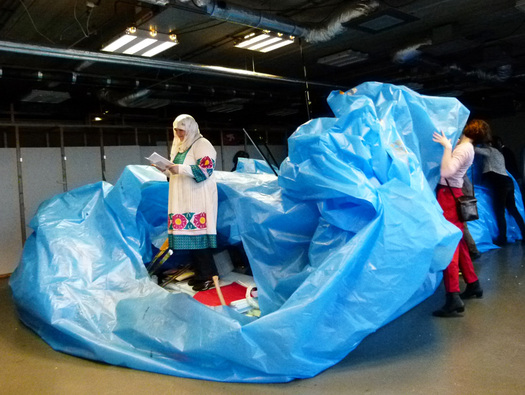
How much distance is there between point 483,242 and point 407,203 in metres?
2.71

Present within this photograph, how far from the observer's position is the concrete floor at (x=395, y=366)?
1.95m

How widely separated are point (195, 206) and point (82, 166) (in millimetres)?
3513

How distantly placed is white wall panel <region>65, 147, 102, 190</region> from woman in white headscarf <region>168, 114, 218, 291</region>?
3.30 m

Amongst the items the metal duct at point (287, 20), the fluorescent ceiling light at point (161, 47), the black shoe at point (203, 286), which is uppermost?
the metal duct at point (287, 20)

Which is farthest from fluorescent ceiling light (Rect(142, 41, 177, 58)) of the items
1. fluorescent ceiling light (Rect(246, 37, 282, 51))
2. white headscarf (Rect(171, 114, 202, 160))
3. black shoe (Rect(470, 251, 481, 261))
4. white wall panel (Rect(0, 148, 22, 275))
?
black shoe (Rect(470, 251, 481, 261))

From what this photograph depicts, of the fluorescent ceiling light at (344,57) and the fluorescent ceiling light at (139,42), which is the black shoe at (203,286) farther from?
the fluorescent ceiling light at (344,57)

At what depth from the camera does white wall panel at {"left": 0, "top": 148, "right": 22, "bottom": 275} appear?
17.0 feet

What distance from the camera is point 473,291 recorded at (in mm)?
3006

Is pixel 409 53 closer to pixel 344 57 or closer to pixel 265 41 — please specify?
pixel 344 57

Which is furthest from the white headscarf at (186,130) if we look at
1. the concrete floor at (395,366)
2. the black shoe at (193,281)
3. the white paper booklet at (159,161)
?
the concrete floor at (395,366)

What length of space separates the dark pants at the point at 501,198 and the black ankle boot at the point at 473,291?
6.67 feet

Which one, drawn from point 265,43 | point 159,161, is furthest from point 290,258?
point 265,43

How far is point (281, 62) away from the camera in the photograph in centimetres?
576

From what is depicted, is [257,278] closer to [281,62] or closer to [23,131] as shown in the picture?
[281,62]
